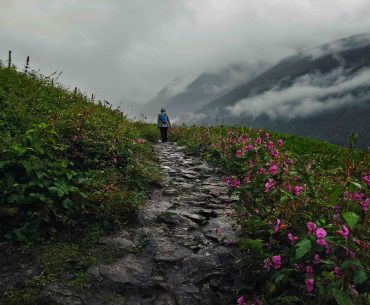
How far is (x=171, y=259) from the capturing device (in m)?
6.25

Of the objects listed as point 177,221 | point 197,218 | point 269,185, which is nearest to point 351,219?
point 269,185

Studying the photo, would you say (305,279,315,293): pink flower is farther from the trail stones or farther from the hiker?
the hiker

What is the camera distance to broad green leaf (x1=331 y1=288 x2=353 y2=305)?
3652 mm

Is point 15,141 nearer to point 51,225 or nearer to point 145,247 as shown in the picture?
point 51,225

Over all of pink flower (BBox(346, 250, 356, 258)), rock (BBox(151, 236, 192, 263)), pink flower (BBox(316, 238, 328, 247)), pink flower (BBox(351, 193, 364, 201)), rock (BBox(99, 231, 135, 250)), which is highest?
pink flower (BBox(351, 193, 364, 201))

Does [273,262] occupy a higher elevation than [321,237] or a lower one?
lower

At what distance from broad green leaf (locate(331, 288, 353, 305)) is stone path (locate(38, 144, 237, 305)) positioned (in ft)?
5.79

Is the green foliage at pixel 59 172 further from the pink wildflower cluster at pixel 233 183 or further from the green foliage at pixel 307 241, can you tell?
the green foliage at pixel 307 241

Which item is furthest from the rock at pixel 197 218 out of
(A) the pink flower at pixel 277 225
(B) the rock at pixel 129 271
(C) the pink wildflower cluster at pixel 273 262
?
(C) the pink wildflower cluster at pixel 273 262

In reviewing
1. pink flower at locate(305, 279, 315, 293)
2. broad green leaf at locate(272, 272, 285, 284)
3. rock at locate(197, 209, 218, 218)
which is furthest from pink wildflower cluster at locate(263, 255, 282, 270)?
rock at locate(197, 209, 218, 218)

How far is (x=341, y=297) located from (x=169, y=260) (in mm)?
3045

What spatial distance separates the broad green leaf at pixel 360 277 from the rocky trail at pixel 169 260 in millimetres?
1879

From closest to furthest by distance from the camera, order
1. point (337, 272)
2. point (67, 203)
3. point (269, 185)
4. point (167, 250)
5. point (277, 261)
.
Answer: point (337, 272) < point (277, 261) < point (269, 185) < point (167, 250) < point (67, 203)

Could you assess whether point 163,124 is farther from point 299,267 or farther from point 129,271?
point 299,267
